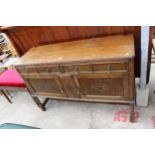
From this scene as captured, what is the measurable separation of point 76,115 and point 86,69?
2.72ft

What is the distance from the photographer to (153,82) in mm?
2223

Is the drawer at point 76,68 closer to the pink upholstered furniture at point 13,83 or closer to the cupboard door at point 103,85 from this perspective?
the cupboard door at point 103,85

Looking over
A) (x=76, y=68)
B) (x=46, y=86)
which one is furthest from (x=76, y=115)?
(x=76, y=68)

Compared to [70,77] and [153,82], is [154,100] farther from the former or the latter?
[70,77]

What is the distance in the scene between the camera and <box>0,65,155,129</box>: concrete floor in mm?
1840

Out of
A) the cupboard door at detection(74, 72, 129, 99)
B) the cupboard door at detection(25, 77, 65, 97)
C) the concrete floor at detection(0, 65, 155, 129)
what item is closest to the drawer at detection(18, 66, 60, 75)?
the cupboard door at detection(25, 77, 65, 97)

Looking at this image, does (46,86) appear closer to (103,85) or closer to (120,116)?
(103,85)

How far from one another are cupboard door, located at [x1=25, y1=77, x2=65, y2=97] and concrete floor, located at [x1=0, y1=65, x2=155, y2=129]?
35cm

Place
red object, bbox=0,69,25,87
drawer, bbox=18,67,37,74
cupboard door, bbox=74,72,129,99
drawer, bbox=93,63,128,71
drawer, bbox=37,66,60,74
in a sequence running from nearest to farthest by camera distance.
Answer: drawer, bbox=93,63,128,71 < cupboard door, bbox=74,72,129,99 < drawer, bbox=37,66,60,74 < drawer, bbox=18,67,37,74 < red object, bbox=0,69,25,87

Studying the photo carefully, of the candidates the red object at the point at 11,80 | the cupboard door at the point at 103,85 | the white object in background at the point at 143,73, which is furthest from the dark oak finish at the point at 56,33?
the cupboard door at the point at 103,85

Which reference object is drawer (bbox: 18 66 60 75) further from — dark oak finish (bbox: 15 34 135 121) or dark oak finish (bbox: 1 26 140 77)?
dark oak finish (bbox: 1 26 140 77)

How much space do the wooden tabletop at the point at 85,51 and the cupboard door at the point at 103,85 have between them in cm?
19

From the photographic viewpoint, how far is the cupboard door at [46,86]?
1.82m

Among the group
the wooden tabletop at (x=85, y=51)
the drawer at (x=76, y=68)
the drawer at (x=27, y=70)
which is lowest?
the drawer at (x=27, y=70)
